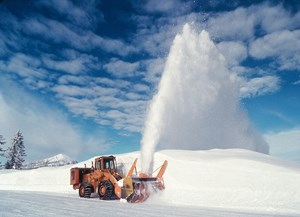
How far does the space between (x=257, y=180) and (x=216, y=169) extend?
334 cm

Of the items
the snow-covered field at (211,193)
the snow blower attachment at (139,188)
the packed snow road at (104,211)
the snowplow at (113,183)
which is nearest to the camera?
the packed snow road at (104,211)

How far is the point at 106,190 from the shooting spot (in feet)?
61.7

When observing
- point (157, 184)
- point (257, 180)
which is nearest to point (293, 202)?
point (257, 180)

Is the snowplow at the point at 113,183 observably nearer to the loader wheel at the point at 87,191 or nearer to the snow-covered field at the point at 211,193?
the loader wheel at the point at 87,191

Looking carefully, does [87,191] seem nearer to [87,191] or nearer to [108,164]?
[87,191]

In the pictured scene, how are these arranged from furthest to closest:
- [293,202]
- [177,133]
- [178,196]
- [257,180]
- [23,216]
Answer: [177,133] → [178,196] → [257,180] → [293,202] → [23,216]

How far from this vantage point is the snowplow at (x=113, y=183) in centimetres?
1759

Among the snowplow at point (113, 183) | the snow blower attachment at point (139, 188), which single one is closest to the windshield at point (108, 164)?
→ the snowplow at point (113, 183)

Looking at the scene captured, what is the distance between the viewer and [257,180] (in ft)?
53.9

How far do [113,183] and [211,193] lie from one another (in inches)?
251

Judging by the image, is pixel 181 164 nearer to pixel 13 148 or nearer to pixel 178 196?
pixel 178 196

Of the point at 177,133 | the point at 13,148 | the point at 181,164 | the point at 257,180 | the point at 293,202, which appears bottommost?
the point at 293,202

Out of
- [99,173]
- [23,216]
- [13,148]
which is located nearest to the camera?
[23,216]

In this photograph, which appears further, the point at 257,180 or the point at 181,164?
the point at 181,164
